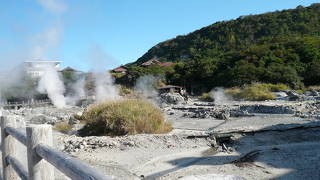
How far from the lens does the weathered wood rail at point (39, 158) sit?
1.89m

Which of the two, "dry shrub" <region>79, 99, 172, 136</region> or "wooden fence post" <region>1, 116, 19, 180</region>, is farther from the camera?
"dry shrub" <region>79, 99, 172, 136</region>

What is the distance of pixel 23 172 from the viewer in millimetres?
3305

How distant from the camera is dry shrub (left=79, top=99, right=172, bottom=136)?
8781 mm

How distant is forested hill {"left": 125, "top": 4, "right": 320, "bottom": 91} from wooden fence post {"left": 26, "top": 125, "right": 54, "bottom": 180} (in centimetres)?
2725

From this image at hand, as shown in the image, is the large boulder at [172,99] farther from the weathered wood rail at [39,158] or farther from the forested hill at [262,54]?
the weathered wood rail at [39,158]

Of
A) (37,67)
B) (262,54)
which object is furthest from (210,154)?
(262,54)

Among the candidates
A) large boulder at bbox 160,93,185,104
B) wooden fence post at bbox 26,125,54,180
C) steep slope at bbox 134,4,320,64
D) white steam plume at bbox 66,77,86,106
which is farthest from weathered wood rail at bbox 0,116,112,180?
steep slope at bbox 134,4,320,64

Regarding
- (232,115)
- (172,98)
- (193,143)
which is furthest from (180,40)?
(193,143)

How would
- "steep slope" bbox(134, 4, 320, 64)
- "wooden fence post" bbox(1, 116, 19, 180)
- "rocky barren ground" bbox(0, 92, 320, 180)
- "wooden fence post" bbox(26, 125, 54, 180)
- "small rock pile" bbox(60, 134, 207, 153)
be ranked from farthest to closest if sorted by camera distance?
"steep slope" bbox(134, 4, 320, 64)
"small rock pile" bbox(60, 134, 207, 153)
"rocky barren ground" bbox(0, 92, 320, 180)
"wooden fence post" bbox(1, 116, 19, 180)
"wooden fence post" bbox(26, 125, 54, 180)

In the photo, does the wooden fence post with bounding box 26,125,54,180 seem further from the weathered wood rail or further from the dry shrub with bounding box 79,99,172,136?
the dry shrub with bounding box 79,99,172,136

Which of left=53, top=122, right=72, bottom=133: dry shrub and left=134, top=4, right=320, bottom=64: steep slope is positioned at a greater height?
left=134, top=4, right=320, bottom=64: steep slope

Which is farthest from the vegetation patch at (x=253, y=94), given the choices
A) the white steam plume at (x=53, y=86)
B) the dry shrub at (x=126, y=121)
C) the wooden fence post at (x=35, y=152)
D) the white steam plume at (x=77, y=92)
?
the wooden fence post at (x=35, y=152)

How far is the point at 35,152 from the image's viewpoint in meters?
2.71

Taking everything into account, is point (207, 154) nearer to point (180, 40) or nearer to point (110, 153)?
point (110, 153)
